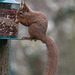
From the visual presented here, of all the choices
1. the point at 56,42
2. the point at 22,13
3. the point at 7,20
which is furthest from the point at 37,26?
the point at 56,42

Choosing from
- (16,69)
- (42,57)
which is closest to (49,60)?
(16,69)

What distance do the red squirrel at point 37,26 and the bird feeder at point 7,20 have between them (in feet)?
0.29

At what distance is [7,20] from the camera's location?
631cm

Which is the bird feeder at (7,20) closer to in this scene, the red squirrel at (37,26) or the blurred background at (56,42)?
the red squirrel at (37,26)

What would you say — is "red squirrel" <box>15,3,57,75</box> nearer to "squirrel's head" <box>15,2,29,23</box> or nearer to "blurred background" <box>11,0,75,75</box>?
"squirrel's head" <box>15,2,29,23</box>

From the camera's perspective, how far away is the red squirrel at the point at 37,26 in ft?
20.9

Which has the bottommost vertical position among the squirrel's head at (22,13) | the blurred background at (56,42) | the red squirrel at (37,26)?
the blurred background at (56,42)

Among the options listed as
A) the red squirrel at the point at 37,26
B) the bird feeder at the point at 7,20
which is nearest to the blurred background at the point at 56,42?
the red squirrel at the point at 37,26

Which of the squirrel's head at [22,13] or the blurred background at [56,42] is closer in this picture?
the squirrel's head at [22,13]

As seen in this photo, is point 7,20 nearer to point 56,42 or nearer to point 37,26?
point 37,26

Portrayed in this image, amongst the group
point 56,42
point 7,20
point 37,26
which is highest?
point 7,20

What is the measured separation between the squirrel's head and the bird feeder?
0.08m

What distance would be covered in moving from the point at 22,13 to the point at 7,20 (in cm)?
22

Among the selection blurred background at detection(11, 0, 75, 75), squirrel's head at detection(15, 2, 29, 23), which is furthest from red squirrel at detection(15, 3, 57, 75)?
blurred background at detection(11, 0, 75, 75)
